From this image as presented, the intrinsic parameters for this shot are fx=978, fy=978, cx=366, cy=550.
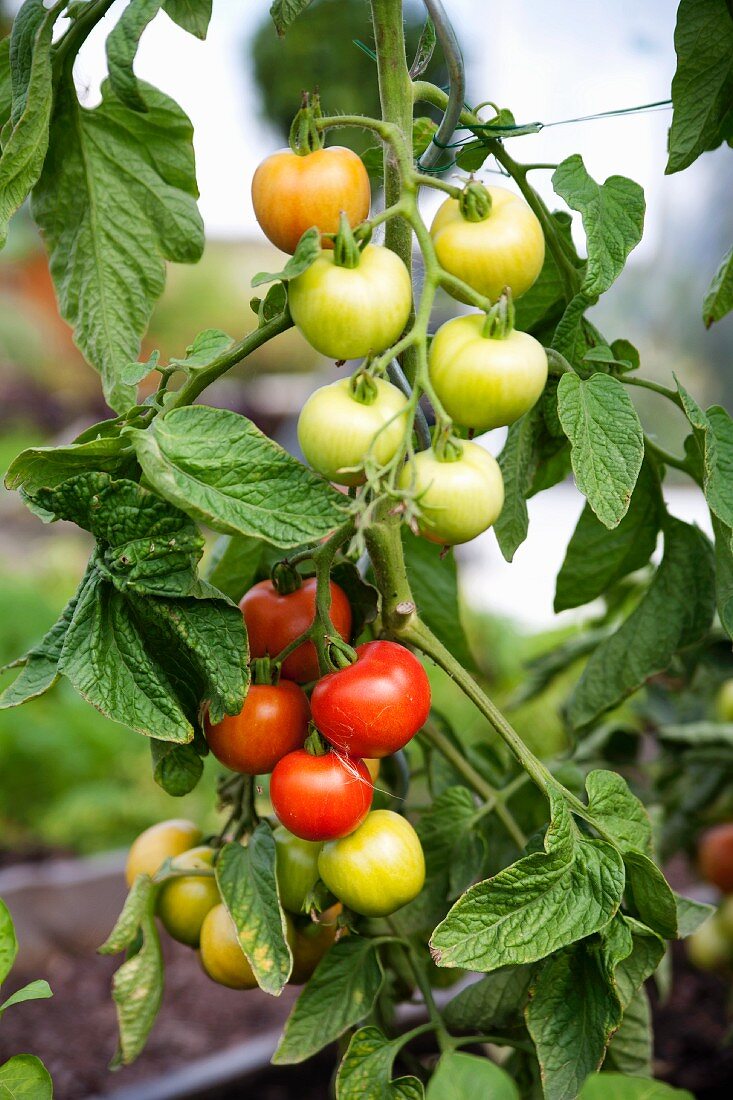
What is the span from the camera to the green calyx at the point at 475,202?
1.39 feet

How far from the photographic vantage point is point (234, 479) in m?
0.41

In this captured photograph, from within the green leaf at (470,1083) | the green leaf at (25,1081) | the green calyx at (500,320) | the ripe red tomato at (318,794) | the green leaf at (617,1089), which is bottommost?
the green leaf at (25,1081)

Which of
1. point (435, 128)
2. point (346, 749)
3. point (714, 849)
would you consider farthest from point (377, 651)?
point (714, 849)

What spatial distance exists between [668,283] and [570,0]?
787 millimetres

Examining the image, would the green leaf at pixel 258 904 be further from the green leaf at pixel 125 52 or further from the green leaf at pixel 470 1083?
the green leaf at pixel 125 52

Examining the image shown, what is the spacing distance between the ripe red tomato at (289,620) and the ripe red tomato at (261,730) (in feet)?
0.11

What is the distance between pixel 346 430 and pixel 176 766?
212 millimetres

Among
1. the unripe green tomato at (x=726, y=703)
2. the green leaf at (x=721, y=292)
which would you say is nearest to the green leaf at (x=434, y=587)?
the green leaf at (x=721, y=292)

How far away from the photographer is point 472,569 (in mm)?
3264

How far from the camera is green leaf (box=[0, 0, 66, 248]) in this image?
0.46 m

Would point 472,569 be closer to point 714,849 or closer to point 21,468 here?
point 714,849

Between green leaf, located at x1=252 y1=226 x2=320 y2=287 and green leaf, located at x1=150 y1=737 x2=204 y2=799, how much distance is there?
233 millimetres

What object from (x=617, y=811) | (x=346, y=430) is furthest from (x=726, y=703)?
(x=346, y=430)

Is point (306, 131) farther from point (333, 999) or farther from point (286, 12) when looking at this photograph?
point (333, 999)
